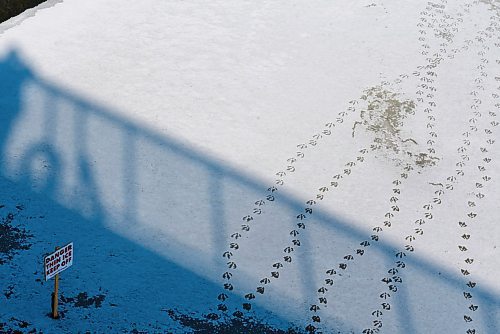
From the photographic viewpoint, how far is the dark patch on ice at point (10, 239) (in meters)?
7.74

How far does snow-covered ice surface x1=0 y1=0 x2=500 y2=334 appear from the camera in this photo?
7727 millimetres

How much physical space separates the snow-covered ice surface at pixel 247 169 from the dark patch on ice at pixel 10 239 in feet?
0.08

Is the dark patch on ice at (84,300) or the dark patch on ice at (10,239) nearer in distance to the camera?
the dark patch on ice at (84,300)

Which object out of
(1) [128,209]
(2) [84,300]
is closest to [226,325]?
(2) [84,300]

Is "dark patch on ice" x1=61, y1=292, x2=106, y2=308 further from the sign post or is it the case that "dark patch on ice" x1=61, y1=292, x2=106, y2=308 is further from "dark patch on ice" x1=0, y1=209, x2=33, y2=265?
"dark patch on ice" x1=0, y1=209, x2=33, y2=265

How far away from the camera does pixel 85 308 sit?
7203 mm

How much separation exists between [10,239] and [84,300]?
1511mm

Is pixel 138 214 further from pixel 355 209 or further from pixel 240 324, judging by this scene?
pixel 355 209

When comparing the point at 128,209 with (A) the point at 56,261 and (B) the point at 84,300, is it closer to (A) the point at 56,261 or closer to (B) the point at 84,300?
(B) the point at 84,300

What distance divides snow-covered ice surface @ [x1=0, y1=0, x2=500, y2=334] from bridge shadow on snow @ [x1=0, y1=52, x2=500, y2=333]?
29mm

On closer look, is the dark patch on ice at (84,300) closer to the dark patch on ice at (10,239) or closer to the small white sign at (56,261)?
the small white sign at (56,261)

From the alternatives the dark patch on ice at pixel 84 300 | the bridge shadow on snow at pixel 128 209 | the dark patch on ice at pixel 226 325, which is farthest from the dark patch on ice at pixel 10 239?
the dark patch on ice at pixel 226 325

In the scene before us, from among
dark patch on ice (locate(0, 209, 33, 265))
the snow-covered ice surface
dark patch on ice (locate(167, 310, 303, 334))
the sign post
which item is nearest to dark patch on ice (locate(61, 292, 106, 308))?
the snow-covered ice surface

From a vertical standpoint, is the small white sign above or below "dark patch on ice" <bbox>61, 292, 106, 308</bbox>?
above
